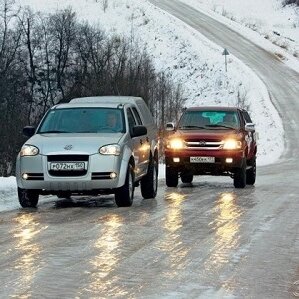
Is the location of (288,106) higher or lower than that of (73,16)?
lower

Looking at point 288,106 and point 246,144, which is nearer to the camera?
point 246,144

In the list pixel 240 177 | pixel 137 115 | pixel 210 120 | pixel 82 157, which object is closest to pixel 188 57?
pixel 210 120

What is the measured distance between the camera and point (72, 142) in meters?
14.0

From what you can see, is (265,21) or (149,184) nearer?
(149,184)

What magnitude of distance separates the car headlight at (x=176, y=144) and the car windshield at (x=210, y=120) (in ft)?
2.26

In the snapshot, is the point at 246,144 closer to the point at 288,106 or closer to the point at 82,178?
the point at 82,178

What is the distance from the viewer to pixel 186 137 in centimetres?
1925

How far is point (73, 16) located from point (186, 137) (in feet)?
174

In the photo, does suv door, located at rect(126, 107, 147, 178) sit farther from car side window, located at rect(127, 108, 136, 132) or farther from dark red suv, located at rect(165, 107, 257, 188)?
dark red suv, located at rect(165, 107, 257, 188)

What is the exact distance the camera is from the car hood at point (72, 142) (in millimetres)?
13852

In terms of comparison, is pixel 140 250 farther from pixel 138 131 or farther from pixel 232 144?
pixel 232 144

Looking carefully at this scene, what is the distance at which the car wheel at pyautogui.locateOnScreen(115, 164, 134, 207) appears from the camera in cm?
1416

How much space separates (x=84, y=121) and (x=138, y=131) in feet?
3.28

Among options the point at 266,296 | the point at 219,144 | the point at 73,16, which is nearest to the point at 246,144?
the point at 219,144
